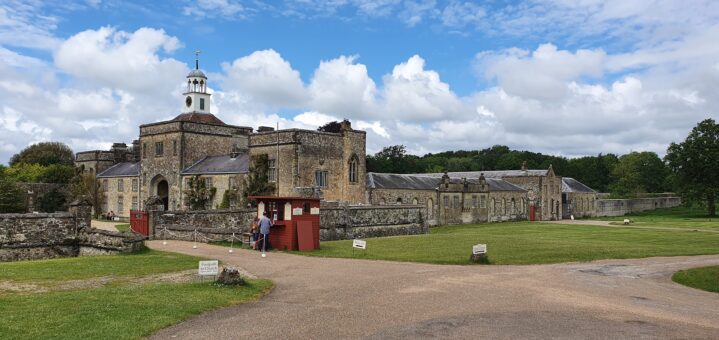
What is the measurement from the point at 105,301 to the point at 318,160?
32.8 metres

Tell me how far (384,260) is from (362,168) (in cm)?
2614

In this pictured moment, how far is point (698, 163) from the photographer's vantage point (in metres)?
70.9

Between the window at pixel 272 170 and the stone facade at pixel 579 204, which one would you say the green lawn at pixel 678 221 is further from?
the window at pixel 272 170

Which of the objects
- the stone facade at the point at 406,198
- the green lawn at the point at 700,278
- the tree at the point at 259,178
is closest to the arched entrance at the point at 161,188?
the tree at the point at 259,178

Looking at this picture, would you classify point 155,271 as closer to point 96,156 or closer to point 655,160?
point 96,156

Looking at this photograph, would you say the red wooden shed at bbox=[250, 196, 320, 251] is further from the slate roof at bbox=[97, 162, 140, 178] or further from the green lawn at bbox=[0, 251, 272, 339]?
the slate roof at bbox=[97, 162, 140, 178]

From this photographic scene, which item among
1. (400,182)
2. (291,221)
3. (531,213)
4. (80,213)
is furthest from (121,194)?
(291,221)

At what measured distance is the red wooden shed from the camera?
24.9 metres

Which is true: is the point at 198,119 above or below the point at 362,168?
above

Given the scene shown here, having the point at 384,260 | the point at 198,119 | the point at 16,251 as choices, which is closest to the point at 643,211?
the point at 198,119

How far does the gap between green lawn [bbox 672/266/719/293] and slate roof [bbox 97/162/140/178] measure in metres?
50.9

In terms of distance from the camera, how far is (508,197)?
212ft

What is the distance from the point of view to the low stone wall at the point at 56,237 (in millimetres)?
24969

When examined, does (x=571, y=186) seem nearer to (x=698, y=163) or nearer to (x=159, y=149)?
(x=698, y=163)
